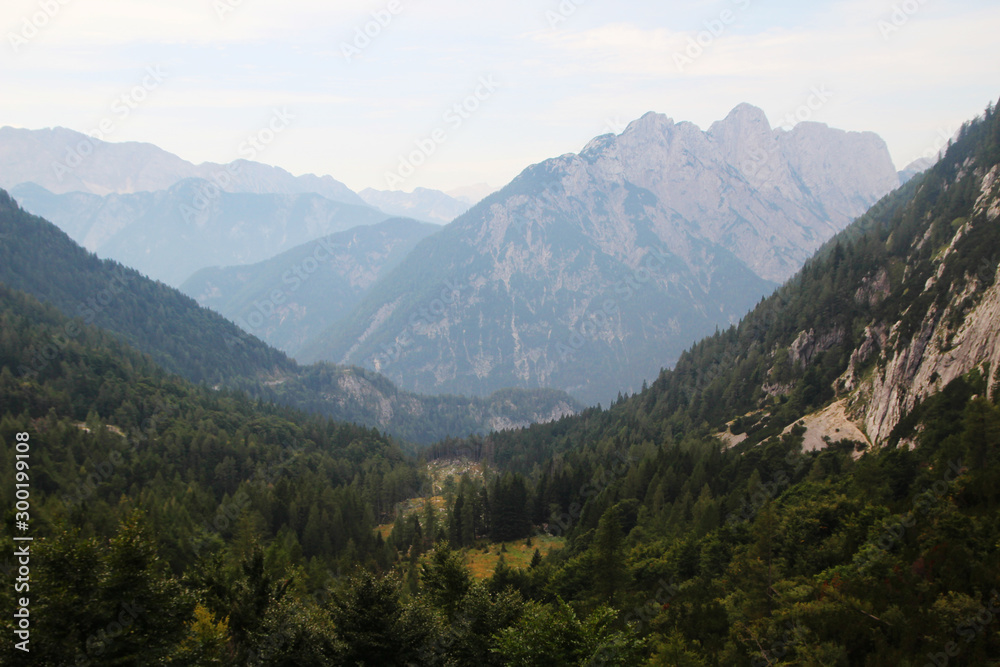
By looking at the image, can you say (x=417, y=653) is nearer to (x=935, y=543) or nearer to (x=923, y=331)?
(x=935, y=543)

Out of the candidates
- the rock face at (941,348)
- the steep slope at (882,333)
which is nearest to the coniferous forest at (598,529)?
the steep slope at (882,333)

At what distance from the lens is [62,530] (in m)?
29.8

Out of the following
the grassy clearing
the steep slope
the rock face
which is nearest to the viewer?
the rock face

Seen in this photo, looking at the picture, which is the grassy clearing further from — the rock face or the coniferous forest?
the rock face

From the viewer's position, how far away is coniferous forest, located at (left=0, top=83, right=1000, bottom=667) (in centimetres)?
3375

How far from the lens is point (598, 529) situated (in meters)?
64.7

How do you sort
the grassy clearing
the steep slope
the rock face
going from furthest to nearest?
the grassy clearing, the steep slope, the rock face

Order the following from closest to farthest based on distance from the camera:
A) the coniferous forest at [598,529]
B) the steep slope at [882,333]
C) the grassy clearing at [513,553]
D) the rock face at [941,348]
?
the coniferous forest at [598,529] → the rock face at [941,348] → the steep slope at [882,333] → the grassy clearing at [513,553]

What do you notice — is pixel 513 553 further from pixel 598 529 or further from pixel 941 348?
pixel 941 348

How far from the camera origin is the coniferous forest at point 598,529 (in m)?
33.8

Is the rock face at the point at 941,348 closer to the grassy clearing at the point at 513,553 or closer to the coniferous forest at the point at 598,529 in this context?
the coniferous forest at the point at 598,529

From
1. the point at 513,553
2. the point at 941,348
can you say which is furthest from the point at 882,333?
the point at 513,553

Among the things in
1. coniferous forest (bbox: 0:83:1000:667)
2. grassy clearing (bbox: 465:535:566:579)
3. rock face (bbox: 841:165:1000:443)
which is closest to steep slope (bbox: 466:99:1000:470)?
rock face (bbox: 841:165:1000:443)

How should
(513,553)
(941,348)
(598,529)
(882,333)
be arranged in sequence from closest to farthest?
1. (598,529)
2. (941,348)
3. (513,553)
4. (882,333)
